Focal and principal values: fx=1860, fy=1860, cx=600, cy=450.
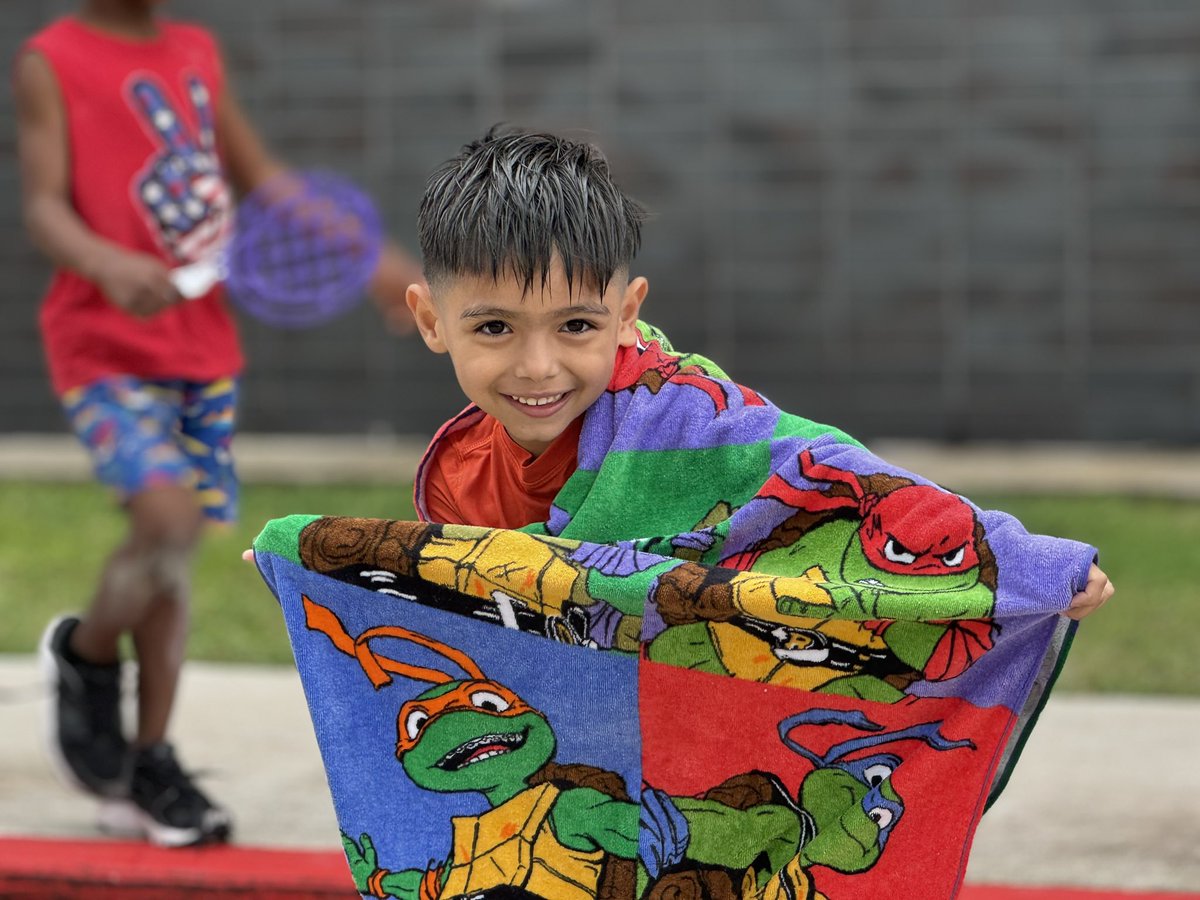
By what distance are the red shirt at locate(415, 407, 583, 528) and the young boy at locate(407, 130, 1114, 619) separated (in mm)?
22

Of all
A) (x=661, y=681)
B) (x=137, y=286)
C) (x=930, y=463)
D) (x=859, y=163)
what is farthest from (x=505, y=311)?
(x=859, y=163)

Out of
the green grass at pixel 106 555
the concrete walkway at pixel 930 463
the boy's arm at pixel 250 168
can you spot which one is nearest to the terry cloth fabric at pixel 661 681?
the boy's arm at pixel 250 168

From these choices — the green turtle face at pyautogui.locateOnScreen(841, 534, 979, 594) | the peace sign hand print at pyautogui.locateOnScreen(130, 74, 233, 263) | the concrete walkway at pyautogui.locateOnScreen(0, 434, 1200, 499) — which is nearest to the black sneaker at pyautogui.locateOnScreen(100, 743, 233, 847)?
the peace sign hand print at pyautogui.locateOnScreen(130, 74, 233, 263)

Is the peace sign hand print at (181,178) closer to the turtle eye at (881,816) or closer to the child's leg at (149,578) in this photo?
the child's leg at (149,578)

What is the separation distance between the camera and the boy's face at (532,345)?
229cm

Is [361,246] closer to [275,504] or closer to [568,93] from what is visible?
[275,504]

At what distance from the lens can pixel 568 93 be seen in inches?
344

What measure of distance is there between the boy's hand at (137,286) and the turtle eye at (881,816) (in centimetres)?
177

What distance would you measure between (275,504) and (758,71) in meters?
2.99

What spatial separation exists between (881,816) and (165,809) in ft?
6.05

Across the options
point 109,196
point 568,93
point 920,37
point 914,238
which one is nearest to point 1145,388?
point 914,238

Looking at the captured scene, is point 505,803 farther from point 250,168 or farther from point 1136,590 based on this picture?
point 1136,590

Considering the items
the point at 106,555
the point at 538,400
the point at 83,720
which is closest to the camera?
the point at 538,400

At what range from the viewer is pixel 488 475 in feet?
8.36
